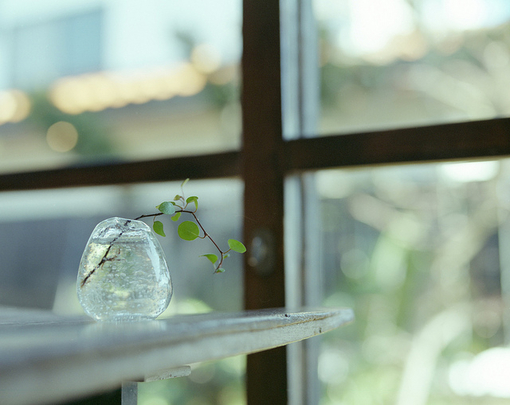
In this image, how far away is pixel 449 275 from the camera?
135cm

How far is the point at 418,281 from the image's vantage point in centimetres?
138

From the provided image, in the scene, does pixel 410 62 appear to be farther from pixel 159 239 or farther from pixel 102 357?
pixel 102 357

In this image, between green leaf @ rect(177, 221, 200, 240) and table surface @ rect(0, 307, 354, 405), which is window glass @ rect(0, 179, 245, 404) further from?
table surface @ rect(0, 307, 354, 405)

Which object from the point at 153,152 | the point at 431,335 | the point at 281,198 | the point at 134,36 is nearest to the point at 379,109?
the point at 281,198

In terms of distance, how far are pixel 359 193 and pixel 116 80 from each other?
973mm

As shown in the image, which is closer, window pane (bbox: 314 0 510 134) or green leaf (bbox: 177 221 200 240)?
green leaf (bbox: 177 221 200 240)

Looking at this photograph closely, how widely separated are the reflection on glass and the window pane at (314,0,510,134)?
0.16m

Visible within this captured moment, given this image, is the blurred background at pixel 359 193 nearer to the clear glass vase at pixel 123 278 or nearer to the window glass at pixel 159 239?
the window glass at pixel 159 239

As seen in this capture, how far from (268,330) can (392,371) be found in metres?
0.86

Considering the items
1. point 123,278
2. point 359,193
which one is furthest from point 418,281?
point 123,278

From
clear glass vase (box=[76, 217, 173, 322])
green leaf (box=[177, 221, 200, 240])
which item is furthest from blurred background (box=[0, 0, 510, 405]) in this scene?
clear glass vase (box=[76, 217, 173, 322])

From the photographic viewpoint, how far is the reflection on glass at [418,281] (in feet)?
4.28

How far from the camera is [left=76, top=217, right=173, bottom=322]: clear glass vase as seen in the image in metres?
0.81

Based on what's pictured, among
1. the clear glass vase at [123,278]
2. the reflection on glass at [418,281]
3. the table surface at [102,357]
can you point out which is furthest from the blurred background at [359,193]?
the table surface at [102,357]
